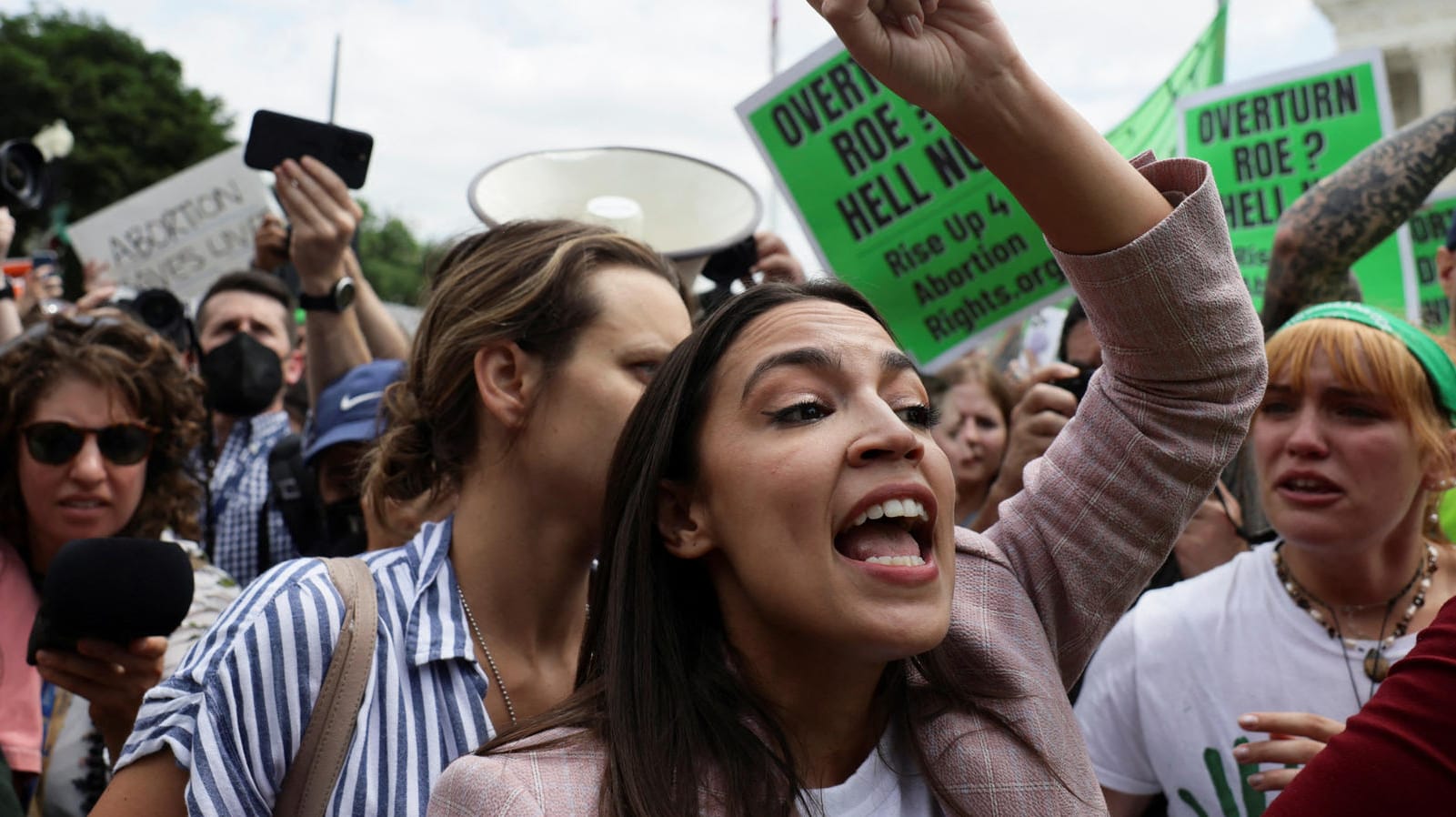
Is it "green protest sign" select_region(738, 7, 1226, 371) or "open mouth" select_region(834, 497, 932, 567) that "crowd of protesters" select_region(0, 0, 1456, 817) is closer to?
"open mouth" select_region(834, 497, 932, 567)

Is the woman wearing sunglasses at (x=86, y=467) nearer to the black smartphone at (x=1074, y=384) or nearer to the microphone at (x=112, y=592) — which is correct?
the microphone at (x=112, y=592)

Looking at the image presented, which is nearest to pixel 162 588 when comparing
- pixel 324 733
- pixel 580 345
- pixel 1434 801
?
pixel 324 733

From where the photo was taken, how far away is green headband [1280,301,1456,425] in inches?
111

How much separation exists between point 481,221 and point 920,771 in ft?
6.41

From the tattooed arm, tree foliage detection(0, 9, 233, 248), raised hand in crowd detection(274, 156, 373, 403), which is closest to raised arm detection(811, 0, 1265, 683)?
the tattooed arm

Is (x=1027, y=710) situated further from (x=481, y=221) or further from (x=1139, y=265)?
(x=481, y=221)

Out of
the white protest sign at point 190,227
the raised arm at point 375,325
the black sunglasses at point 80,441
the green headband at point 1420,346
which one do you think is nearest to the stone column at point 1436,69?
the white protest sign at point 190,227

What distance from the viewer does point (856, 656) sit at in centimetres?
170

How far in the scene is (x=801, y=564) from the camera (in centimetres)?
168

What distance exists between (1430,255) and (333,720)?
5070 millimetres

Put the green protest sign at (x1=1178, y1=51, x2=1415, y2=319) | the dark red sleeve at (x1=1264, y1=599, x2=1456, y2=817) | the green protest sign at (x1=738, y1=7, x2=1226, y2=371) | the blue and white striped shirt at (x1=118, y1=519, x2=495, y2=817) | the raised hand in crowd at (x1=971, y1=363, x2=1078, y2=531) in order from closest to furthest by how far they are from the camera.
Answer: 1. the dark red sleeve at (x1=1264, y1=599, x2=1456, y2=817)
2. the blue and white striped shirt at (x1=118, y1=519, x2=495, y2=817)
3. the raised hand in crowd at (x1=971, y1=363, x2=1078, y2=531)
4. the green protest sign at (x1=738, y1=7, x2=1226, y2=371)
5. the green protest sign at (x1=1178, y1=51, x2=1415, y2=319)

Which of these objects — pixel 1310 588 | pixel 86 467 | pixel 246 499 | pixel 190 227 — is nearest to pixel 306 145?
pixel 86 467

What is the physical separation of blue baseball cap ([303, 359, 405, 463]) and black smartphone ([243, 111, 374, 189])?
19.7 inches

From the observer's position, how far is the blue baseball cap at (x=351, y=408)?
359 cm
